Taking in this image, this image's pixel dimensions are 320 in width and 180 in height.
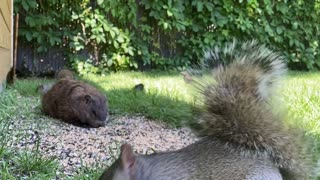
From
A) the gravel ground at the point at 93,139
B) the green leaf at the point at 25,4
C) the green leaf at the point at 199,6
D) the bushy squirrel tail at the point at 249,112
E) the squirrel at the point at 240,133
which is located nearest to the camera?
the squirrel at the point at 240,133

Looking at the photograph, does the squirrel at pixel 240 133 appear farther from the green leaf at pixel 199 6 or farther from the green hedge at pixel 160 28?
the green leaf at pixel 199 6

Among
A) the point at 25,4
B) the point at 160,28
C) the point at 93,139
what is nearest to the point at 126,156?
the point at 93,139

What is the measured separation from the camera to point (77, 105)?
4016mm

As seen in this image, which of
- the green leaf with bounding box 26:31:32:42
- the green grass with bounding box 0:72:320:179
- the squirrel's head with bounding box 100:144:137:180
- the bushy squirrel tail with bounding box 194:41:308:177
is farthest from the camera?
the green leaf with bounding box 26:31:32:42

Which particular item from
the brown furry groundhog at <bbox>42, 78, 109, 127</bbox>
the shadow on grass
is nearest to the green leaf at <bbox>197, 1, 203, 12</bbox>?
the shadow on grass

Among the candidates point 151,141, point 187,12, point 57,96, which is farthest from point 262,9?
point 151,141

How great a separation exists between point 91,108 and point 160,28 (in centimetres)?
507

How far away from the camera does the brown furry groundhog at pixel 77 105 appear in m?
3.89

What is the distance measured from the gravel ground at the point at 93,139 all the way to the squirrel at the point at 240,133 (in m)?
0.65

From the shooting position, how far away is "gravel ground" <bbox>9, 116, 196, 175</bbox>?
9.25 feet

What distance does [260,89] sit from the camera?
198 cm

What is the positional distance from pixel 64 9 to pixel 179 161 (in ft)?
21.3

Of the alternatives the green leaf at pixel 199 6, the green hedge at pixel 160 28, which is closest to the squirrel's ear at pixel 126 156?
the green hedge at pixel 160 28

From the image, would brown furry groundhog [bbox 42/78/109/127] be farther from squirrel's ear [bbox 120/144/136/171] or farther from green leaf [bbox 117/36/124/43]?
green leaf [bbox 117/36/124/43]
